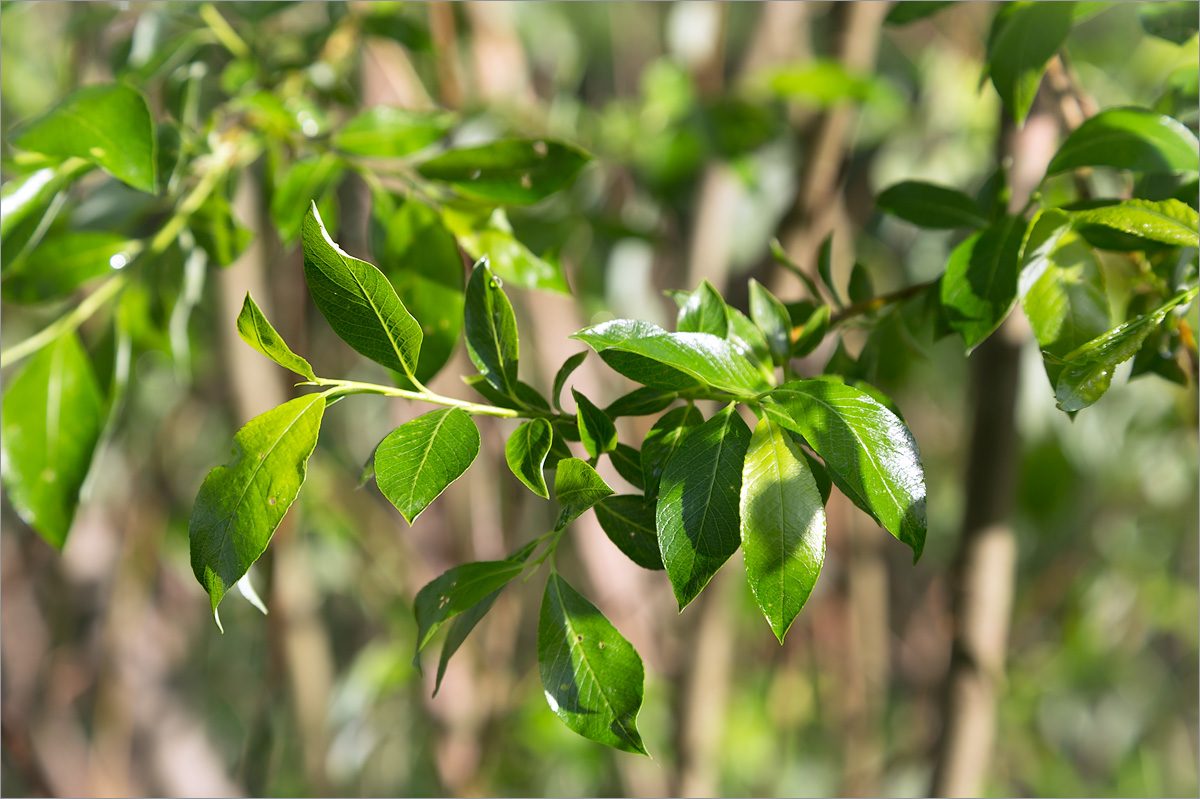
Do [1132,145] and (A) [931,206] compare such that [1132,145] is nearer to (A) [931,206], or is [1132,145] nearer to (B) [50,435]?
(A) [931,206]

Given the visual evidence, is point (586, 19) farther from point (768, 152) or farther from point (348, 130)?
point (348, 130)

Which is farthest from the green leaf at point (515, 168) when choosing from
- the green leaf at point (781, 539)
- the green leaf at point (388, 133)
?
the green leaf at point (781, 539)

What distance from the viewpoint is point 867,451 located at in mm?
156

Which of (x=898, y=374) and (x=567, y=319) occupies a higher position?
(x=898, y=374)

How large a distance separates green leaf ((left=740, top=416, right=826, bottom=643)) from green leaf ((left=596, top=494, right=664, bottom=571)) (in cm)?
3

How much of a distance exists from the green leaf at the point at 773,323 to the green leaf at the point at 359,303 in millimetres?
87

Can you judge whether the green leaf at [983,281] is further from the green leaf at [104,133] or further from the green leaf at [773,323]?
the green leaf at [104,133]

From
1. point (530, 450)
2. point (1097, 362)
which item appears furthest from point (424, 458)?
point (1097, 362)

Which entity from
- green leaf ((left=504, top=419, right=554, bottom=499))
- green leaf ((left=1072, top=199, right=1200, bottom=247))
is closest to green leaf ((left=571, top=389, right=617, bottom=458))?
green leaf ((left=504, top=419, right=554, bottom=499))

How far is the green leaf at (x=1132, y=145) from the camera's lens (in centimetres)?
20

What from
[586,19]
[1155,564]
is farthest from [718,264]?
[586,19]

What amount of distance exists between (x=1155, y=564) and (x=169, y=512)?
3.24 feet

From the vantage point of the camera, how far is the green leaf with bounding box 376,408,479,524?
6.4 inches

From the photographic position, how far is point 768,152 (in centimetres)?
60
